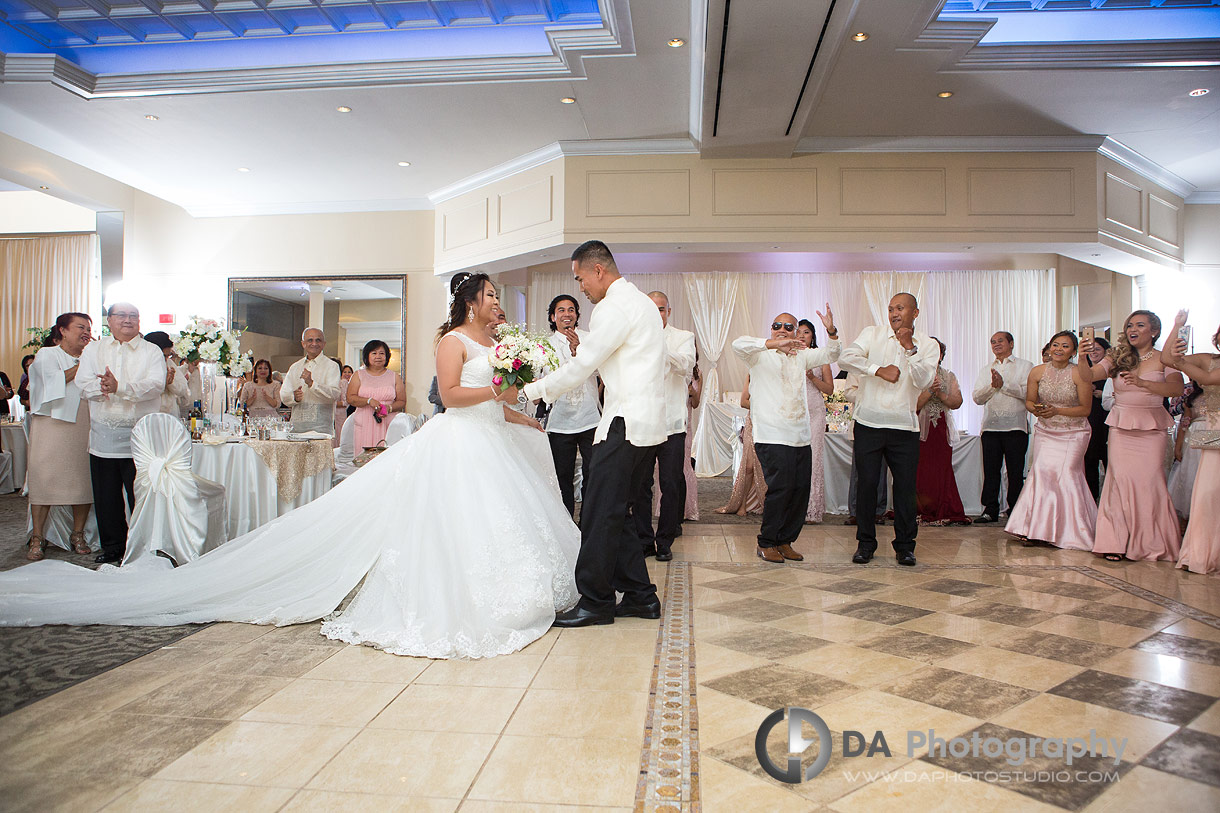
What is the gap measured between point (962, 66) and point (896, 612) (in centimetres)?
466

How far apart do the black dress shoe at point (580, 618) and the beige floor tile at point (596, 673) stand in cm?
40

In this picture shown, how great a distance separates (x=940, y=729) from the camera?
228 centimetres

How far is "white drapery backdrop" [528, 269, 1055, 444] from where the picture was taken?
10.9 m

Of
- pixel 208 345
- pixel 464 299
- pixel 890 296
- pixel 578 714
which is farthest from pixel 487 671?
pixel 890 296

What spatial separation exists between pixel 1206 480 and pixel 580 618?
4095 mm

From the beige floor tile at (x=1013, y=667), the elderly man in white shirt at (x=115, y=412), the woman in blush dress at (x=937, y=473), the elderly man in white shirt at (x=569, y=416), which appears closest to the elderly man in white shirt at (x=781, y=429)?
the elderly man in white shirt at (x=569, y=416)

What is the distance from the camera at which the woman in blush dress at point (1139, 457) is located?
202 inches

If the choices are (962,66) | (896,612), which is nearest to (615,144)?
(962,66)

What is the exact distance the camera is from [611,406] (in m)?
3.46

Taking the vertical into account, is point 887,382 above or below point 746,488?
above

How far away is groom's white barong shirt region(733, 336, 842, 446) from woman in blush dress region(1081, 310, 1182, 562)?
2140mm

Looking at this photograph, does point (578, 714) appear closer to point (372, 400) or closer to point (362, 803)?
point (362, 803)

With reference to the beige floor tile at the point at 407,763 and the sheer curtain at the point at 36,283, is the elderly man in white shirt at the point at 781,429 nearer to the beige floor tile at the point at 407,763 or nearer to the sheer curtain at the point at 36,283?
the beige floor tile at the point at 407,763

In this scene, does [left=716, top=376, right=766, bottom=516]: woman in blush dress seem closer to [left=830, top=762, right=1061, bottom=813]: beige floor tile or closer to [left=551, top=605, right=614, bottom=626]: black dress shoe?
[left=551, top=605, right=614, bottom=626]: black dress shoe
